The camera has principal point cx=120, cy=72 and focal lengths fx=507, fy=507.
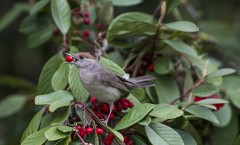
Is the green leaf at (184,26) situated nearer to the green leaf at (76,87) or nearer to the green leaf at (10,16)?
the green leaf at (76,87)

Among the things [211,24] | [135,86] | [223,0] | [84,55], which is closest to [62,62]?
[84,55]

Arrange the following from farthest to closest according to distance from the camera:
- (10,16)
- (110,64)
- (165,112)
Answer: (10,16) < (110,64) < (165,112)

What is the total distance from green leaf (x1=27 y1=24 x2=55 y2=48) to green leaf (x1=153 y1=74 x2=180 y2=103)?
100 centimetres

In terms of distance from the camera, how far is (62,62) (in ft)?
11.4

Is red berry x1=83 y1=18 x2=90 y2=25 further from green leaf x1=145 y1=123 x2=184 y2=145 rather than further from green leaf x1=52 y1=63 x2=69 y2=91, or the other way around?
green leaf x1=145 y1=123 x2=184 y2=145

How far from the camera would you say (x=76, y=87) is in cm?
316

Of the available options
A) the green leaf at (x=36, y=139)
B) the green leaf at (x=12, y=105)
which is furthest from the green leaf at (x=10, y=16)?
the green leaf at (x=36, y=139)

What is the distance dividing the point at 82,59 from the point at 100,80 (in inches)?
7.3

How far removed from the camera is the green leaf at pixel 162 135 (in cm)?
286

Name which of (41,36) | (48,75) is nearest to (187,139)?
(48,75)

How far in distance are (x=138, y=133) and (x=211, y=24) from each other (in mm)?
3870

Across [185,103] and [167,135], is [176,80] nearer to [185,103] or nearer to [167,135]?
[185,103]

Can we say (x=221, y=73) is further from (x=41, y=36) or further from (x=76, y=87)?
(x=41, y=36)

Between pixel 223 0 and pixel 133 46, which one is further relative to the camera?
pixel 223 0
